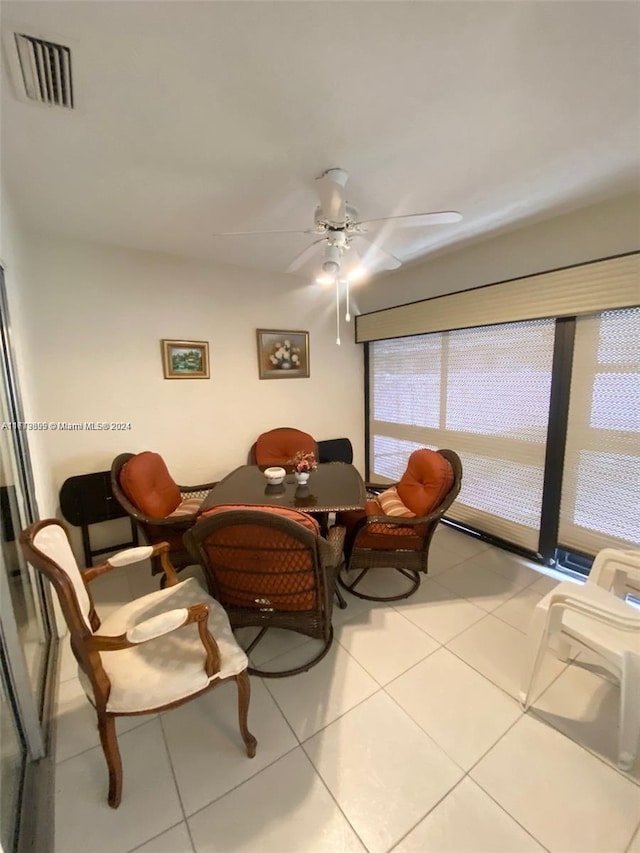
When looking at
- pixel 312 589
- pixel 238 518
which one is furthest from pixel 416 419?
pixel 238 518

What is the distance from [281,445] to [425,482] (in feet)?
5.11

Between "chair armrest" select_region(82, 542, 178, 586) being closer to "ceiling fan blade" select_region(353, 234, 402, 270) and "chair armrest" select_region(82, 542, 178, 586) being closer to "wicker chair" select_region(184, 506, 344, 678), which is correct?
"wicker chair" select_region(184, 506, 344, 678)

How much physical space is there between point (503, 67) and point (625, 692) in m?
2.43

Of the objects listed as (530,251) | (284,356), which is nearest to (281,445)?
(284,356)

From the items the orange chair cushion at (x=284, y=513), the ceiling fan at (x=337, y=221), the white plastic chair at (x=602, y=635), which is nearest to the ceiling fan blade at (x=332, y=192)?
the ceiling fan at (x=337, y=221)

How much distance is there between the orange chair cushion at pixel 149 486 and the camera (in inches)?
85.3

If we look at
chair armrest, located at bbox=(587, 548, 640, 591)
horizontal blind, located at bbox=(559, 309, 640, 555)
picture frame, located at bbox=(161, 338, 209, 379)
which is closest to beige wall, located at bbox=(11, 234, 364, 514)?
picture frame, located at bbox=(161, 338, 209, 379)

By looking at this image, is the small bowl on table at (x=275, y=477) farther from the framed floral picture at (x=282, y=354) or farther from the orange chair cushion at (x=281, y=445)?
the framed floral picture at (x=282, y=354)

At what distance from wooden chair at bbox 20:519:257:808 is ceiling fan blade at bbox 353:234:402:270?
2.34 m

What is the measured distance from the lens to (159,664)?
1230mm

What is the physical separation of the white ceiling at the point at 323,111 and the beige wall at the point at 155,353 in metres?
0.51

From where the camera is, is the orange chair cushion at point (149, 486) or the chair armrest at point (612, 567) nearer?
the chair armrest at point (612, 567)

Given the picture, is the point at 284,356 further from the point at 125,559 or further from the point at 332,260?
the point at 125,559

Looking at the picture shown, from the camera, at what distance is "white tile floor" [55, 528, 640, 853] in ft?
3.65
